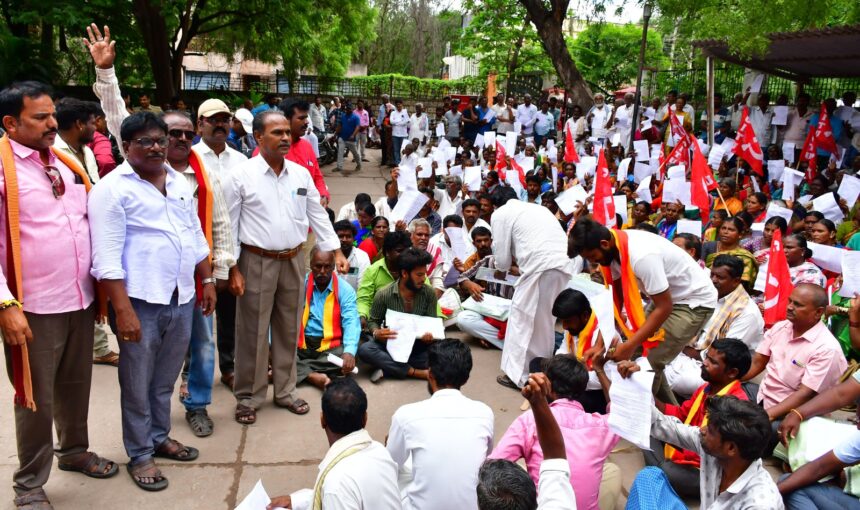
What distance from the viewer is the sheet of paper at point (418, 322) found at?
5.17 metres

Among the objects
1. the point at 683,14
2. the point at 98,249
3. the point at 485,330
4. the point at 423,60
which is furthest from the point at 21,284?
the point at 423,60

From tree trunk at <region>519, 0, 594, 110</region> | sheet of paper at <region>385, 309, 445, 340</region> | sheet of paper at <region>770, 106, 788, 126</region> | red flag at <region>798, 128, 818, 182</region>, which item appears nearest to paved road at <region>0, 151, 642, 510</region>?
sheet of paper at <region>385, 309, 445, 340</region>

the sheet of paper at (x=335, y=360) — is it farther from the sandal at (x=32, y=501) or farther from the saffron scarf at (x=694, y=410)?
the saffron scarf at (x=694, y=410)

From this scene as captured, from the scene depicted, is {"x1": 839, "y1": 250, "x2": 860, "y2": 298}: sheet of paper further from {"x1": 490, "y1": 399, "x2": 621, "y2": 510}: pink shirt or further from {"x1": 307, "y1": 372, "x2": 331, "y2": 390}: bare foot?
{"x1": 307, "y1": 372, "x2": 331, "y2": 390}: bare foot

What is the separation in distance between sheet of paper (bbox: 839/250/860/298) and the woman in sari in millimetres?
960

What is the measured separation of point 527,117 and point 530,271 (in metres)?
10.9

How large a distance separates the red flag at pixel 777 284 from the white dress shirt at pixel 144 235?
3.73 meters

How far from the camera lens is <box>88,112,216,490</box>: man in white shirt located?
10.3 feet

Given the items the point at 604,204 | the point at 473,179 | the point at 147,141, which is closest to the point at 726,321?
the point at 604,204

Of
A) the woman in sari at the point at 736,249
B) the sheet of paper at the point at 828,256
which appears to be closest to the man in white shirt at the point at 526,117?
the woman in sari at the point at 736,249

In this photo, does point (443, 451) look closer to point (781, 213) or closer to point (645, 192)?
point (781, 213)

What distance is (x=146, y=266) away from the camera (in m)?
3.26

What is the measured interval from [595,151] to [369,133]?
9.24 meters

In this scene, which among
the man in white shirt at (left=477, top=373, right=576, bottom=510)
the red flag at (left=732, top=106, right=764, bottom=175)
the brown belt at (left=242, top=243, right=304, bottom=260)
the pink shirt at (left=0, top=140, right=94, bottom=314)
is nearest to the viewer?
the man in white shirt at (left=477, top=373, right=576, bottom=510)
